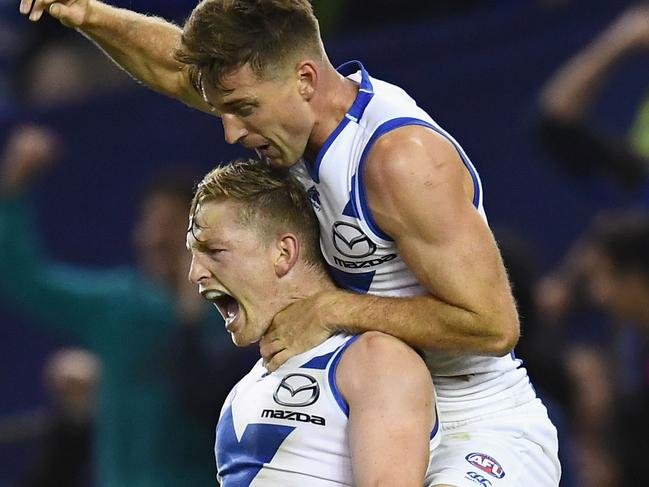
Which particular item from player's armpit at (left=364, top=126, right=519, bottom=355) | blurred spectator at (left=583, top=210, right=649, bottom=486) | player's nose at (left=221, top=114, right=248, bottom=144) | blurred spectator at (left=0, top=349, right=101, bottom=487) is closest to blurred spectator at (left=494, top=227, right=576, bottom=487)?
blurred spectator at (left=583, top=210, right=649, bottom=486)

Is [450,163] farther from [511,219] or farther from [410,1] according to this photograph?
[410,1]

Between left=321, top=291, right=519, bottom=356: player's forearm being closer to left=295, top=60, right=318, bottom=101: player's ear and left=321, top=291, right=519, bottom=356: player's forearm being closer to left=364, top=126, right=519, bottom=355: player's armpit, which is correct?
left=364, top=126, right=519, bottom=355: player's armpit

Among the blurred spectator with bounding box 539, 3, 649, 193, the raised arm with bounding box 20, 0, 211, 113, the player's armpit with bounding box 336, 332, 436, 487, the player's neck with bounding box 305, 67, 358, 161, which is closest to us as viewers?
the player's armpit with bounding box 336, 332, 436, 487

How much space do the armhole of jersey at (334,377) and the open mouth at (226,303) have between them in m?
0.31

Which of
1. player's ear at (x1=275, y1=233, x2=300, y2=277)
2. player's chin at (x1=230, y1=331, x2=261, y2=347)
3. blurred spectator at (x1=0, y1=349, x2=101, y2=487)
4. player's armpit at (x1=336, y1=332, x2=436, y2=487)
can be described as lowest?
blurred spectator at (x1=0, y1=349, x2=101, y2=487)

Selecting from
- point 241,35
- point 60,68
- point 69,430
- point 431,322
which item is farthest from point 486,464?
point 60,68

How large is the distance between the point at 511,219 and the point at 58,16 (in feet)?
11.8

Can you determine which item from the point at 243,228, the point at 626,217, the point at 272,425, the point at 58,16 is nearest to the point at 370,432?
the point at 272,425

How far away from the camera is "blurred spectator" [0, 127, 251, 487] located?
6.16 m

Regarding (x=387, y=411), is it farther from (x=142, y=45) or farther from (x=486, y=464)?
(x=142, y=45)

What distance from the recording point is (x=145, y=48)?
4.39 metres

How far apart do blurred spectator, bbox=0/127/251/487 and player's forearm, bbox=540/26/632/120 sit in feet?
5.67

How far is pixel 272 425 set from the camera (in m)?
3.71

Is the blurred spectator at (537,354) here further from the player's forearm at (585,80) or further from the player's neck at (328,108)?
the player's neck at (328,108)
